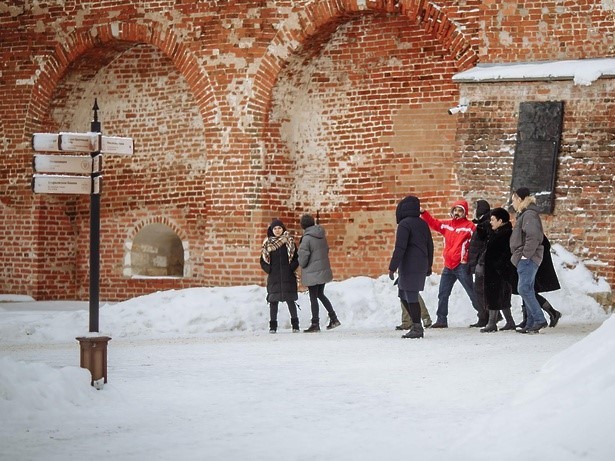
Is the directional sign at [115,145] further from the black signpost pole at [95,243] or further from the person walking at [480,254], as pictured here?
the person walking at [480,254]

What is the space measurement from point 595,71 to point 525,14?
132cm

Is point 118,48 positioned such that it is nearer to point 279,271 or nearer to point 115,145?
point 279,271

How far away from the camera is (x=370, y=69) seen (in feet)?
53.7

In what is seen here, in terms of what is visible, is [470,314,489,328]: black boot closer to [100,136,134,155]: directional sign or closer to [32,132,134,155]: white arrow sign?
[100,136,134,155]: directional sign

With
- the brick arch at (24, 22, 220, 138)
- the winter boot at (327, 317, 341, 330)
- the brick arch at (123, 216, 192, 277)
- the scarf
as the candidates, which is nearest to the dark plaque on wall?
the winter boot at (327, 317, 341, 330)

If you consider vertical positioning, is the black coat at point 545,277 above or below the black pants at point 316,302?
above

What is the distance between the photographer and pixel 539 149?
14.7 metres

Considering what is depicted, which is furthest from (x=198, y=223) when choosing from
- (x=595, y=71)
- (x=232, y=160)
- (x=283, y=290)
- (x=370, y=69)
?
(x=595, y=71)

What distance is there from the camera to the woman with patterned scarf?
12.6 m

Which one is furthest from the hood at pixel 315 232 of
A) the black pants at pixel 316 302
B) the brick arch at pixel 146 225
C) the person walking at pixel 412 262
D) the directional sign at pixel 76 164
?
the directional sign at pixel 76 164

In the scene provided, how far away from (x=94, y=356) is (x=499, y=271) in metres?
5.44

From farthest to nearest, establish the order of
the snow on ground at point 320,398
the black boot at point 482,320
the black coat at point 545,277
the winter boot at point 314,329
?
the winter boot at point 314,329 → the black boot at point 482,320 → the black coat at point 545,277 → the snow on ground at point 320,398

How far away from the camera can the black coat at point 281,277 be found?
1256cm

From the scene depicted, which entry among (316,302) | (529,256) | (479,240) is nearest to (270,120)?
(316,302)
